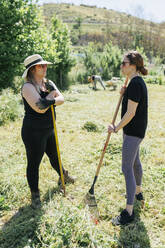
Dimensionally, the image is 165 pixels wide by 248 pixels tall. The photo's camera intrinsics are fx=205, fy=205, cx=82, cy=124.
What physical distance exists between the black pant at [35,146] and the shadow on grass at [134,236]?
1.39 metres

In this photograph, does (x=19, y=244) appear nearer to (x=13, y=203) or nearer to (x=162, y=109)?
(x=13, y=203)

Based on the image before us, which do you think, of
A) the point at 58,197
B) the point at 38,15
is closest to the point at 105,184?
the point at 58,197

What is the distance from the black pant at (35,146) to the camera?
9.08 ft

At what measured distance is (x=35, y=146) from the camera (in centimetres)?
282

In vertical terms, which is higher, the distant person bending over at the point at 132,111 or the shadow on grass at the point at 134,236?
the distant person bending over at the point at 132,111

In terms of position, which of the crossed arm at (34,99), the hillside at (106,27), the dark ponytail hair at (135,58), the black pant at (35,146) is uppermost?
the hillside at (106,27)

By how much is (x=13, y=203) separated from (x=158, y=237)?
2140 millimetres

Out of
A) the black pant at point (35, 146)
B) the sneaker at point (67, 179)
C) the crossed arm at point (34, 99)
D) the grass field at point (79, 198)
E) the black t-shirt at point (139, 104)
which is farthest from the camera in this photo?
the sneaker at point (67, 179)

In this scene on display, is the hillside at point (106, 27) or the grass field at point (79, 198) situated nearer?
the grass field at point (79, 198)

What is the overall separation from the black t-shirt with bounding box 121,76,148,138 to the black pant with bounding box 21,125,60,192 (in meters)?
1.12

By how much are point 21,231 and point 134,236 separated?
1425 millimetres

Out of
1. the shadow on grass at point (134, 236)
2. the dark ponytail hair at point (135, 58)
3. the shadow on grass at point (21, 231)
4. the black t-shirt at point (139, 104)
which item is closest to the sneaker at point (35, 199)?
the shadow on grass at point (21, 231)

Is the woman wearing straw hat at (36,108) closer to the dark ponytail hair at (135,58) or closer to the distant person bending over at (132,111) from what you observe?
the distant person bending over at (132,111)

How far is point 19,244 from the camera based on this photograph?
2396mm
